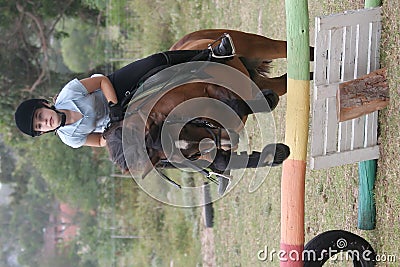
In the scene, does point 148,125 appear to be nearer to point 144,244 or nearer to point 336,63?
point 336,63

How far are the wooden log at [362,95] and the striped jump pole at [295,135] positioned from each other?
24 cm

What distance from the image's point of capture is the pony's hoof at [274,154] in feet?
10.7

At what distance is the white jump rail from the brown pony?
0.35 metres

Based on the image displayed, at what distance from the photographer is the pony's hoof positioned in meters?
3.25

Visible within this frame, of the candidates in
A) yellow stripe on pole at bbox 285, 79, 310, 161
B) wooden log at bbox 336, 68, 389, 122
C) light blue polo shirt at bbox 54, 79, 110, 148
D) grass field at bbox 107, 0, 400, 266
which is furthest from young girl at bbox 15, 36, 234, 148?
grass field at bbox 107, 0, 400, 266

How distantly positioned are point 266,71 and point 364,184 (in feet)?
3.50

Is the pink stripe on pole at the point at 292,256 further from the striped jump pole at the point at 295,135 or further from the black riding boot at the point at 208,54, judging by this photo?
the black riding boot at the point at 208,54

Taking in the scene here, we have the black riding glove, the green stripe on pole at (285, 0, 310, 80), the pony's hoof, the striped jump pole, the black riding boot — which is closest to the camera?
the pony's hoof

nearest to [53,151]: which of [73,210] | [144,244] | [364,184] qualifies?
[144,244]

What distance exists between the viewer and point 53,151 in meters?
11.4

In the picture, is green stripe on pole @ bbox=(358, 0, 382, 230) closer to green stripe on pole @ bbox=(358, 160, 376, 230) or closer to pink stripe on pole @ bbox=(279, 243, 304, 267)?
green stripe on pole @ bbox=(358, 160, 376, 230)

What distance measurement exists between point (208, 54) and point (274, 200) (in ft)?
10.2

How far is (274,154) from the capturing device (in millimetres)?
3271

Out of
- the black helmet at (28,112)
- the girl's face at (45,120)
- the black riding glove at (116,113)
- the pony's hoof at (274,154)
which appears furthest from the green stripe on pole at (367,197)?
the black helmet at (28,112)
